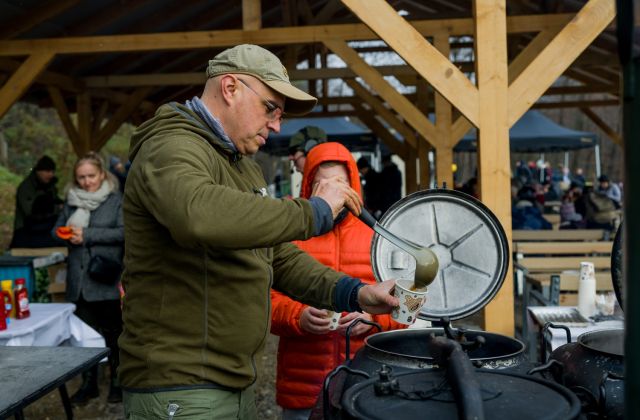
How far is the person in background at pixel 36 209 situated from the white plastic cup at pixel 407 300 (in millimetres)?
5841

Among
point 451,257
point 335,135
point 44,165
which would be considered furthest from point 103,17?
point 335,135

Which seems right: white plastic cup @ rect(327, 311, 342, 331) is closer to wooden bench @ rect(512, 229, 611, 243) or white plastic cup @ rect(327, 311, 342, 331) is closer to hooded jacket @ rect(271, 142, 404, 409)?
hooded jacket @ rect(271, 142, 404, 409)

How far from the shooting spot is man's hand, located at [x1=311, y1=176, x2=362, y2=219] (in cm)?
176

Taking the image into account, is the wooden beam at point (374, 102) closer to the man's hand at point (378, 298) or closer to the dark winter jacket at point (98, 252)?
the dark winter jacket at point (98, 252)

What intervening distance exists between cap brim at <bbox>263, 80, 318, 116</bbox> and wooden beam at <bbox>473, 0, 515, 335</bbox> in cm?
219

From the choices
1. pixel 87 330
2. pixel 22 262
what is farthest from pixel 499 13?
→ pixel 22 262

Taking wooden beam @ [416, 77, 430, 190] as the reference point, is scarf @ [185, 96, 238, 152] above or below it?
below

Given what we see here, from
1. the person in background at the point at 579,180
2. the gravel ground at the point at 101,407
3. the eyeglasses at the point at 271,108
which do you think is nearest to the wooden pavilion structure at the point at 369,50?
the gravel ground at the point at 101,407

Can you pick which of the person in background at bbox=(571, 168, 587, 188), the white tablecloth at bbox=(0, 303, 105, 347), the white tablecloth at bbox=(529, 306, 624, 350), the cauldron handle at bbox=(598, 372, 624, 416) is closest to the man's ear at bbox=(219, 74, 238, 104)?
the cauldron handle at bbox=(598, 372, 624, 416)

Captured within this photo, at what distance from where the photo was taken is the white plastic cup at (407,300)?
6.52ft

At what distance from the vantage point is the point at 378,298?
2.08 metres

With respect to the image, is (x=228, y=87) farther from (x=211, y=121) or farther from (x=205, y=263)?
(x=205, y=263)

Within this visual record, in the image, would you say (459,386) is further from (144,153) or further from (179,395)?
(144,153)

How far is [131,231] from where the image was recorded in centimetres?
179
